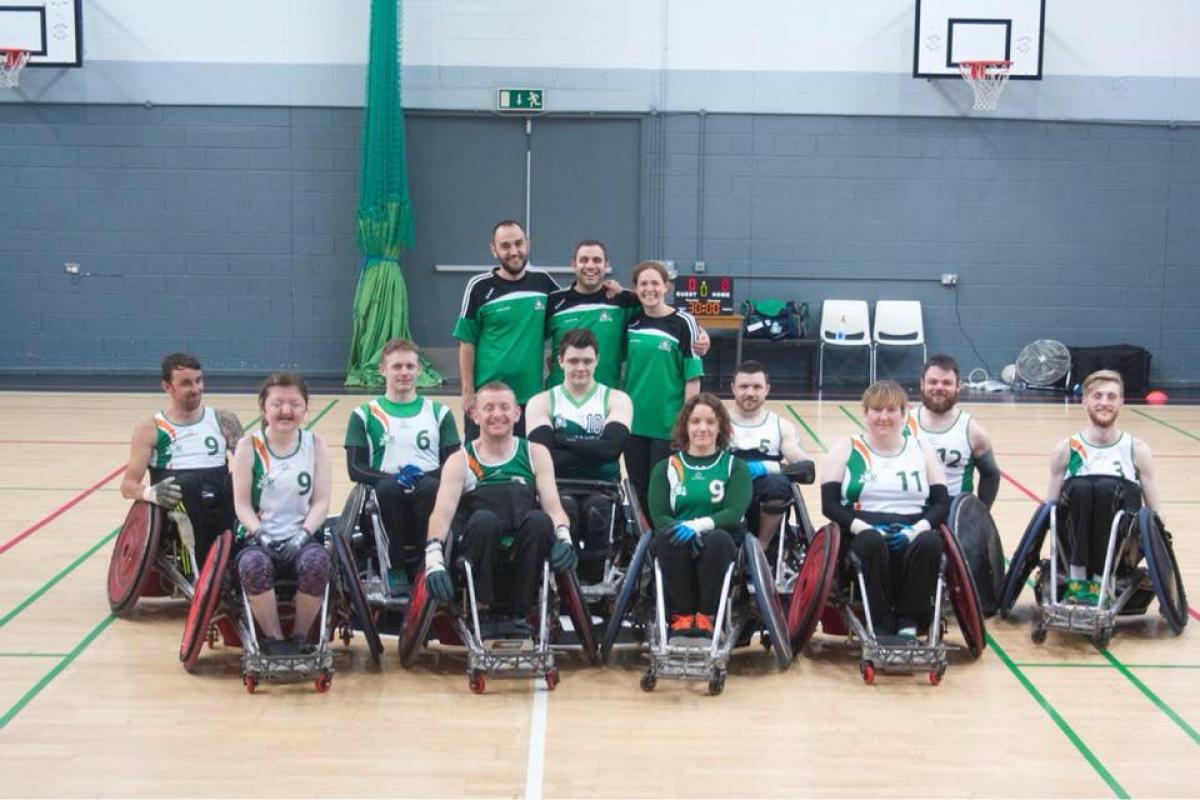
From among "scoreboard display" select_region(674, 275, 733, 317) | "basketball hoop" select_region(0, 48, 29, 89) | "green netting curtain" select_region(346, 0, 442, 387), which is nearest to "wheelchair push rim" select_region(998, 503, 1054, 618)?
"scoreboard display" select_region(674, 275, 733, 317)

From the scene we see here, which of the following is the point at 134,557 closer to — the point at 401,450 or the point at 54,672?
the point at 54,672

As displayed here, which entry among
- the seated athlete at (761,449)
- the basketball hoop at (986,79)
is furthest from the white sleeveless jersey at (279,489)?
the basketball hoop at (986,79)

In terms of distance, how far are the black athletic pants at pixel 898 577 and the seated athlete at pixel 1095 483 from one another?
0.80 meters

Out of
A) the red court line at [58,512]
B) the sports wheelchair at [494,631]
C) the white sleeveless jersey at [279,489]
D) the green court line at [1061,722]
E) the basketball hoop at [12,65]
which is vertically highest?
the basketball hoop at [12,65]

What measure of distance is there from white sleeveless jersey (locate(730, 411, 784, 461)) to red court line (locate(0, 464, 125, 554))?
11.6ft

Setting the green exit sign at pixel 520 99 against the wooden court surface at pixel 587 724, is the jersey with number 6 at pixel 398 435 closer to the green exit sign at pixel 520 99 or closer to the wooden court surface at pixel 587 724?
the wooden court surface at pixel 587 724

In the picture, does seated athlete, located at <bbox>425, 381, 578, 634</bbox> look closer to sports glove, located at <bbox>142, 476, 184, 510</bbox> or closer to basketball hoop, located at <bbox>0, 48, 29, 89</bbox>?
sports glove, located at <bbox>142, 476, 184, 510</bbox>

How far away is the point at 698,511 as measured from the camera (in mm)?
5508

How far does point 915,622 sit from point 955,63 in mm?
8297

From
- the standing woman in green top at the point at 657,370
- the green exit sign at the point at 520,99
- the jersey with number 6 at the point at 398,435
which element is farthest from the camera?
the green exit sign at the point at 520,99

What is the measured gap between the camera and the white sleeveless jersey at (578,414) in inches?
235

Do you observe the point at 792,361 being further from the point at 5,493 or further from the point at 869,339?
the point at 5,493

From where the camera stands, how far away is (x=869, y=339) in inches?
512

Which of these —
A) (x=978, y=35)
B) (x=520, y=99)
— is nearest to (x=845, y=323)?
(x=978, y=35)
